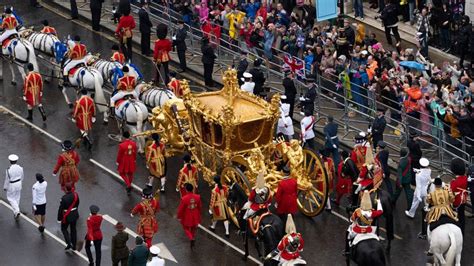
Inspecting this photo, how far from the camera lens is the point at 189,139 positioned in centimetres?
3844

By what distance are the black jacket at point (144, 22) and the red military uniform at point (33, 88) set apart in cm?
532

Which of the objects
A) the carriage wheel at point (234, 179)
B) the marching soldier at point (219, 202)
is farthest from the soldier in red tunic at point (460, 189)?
the marching soldier at point (219, 202)

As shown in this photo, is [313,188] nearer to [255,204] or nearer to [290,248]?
[255,204]

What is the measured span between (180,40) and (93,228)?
1173 cm

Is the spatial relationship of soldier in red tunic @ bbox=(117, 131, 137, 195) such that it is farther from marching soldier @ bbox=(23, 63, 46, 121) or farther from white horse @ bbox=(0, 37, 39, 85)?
white horse @ bbox=(0, 37, 39, 85)

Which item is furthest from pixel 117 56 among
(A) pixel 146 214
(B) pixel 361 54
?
(A) pixel 146 214

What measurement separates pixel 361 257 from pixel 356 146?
4759 mm

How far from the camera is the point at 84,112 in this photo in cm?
4050

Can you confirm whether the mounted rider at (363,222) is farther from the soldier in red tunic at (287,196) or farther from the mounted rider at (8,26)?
the mounted rider at (8,26)

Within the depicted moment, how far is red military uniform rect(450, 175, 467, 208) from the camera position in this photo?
36.0 m

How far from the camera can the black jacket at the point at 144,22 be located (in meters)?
46.5

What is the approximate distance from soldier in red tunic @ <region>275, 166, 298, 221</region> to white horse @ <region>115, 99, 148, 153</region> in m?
5.15

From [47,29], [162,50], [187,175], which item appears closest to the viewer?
[187,175]

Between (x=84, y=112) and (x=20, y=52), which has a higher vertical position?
(x=84, y=112)
